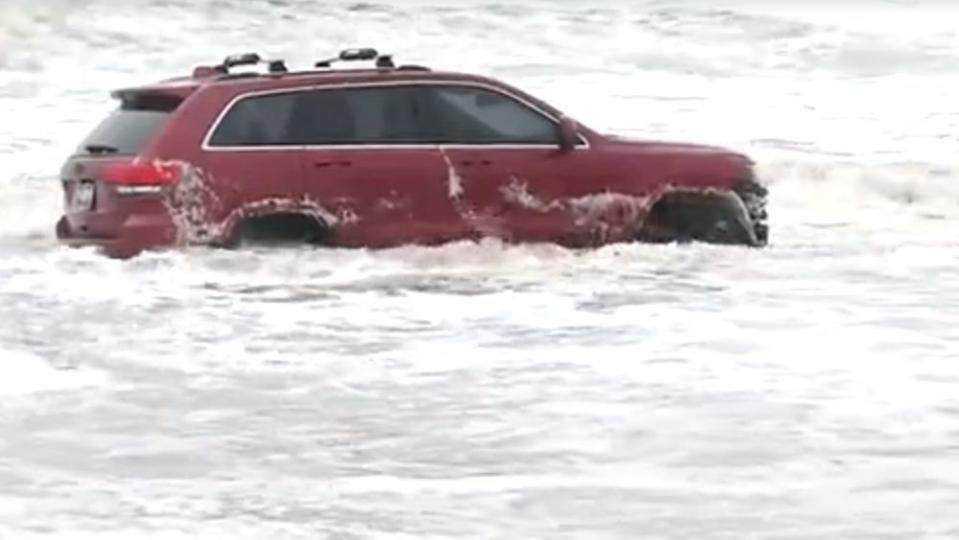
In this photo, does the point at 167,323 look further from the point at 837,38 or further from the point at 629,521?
the point at 837,38

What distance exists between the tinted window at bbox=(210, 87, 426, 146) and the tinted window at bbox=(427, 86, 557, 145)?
0.18 meters

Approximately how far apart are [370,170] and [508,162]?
3.03ft

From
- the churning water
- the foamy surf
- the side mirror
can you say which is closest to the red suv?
the side mirror

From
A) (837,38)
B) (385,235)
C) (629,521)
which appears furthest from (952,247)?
(837,38)

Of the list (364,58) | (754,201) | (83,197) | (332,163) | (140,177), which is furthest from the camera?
(754,201)

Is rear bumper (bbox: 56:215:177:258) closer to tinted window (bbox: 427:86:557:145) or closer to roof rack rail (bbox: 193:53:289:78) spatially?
roof rack rail (bbox: 193:53:289:78)

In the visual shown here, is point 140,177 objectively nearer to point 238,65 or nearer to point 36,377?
point 238,65

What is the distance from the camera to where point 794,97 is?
29141mm

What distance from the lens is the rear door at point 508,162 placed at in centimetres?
1334

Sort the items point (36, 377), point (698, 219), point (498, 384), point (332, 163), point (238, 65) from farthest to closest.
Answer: point (698, 219) → point (238, 65) → point (332, 163) → point (36, 377) → point (498, 384)

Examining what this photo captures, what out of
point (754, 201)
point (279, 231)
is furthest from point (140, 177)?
point (754, 201)

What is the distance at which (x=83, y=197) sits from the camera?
12789mm

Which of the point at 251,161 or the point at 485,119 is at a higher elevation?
the point at 485,119

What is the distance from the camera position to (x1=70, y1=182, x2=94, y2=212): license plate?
1269 centimetres
